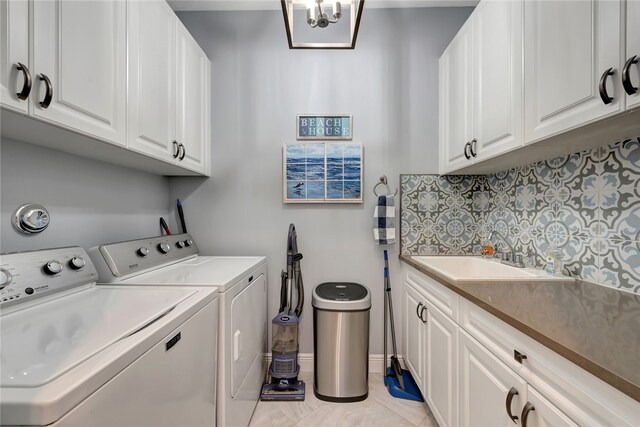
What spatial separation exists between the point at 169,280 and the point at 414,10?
262cm

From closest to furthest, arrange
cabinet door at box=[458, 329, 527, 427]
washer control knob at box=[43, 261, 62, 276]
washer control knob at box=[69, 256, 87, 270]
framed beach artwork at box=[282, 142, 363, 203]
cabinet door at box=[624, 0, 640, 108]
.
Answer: cabinet door at box=[624, 0, 640, 108]
cabinet door at box=[458, 329, 527, 427]
washer control knob at box=[43, 261, 62, 276]
washer control knob at box=[69, 256, 87, 270]
framed beach artwork at box=[282, 142, 363, 203]

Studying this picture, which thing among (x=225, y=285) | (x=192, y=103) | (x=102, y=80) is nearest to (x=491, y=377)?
(x=225, y=285)

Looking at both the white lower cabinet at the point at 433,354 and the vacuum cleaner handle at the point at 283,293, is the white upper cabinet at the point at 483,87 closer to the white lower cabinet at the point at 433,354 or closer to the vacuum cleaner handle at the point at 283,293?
the white lower cabinet at the point at 433,354

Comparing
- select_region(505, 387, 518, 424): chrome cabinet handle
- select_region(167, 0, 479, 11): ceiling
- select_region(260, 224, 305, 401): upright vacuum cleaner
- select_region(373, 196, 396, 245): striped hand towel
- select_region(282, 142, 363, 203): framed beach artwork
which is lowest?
select_region(260, 224, 305, 401): upright vacuum cleaner

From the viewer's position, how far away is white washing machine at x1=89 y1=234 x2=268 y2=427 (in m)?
1.21

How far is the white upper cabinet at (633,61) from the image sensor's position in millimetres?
769

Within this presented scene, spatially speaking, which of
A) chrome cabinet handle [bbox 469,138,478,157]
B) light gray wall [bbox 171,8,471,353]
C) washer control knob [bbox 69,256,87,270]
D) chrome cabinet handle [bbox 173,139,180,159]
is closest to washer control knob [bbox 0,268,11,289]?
washer control knob [bbox 69,256,87,270]

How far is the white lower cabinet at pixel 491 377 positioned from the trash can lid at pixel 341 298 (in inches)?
14.3

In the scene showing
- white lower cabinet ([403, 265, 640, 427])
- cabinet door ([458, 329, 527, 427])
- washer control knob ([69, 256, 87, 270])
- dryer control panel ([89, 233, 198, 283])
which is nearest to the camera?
white lower cabinet ([403, 265, 640, 427])

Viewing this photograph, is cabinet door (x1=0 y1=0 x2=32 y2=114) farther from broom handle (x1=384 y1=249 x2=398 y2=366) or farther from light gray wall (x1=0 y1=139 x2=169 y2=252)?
broom handle (x1=384 y1=249 x2=398 y2=366)

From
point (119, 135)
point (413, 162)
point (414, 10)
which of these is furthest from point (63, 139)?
point (414, 10)

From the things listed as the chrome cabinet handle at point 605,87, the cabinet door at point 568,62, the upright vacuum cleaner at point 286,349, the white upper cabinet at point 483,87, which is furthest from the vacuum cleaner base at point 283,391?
the chrome cabinet handle at point 605,87

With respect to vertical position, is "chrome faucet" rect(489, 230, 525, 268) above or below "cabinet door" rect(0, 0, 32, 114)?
below

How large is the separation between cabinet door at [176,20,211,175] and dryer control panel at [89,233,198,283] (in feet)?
1.76
